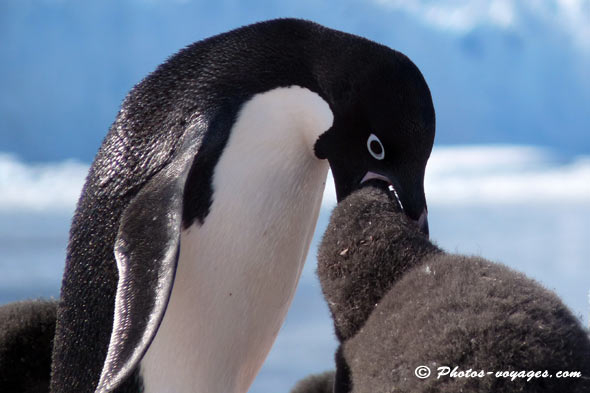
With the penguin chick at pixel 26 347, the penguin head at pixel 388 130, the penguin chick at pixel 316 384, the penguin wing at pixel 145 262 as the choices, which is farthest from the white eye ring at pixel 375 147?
the penguin chick at pixel 26 347

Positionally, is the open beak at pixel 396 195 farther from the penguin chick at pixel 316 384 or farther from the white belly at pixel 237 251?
the penguin chick at pixel 316 384

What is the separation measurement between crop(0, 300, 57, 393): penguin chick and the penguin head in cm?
78

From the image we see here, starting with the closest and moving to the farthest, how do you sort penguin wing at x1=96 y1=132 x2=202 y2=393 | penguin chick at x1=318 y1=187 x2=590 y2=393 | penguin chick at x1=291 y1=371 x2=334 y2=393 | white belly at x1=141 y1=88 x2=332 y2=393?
1. penguin chick at x1=318 y1=187 x2=590 y2=393
2. penguin wing at x1=96 y1=132 x2=202 y2=393
3. white belly at x1=141 y1=88 x2=332 y2=393
4. penguin chick at x1=291 y1=371 x2=334 y2=393

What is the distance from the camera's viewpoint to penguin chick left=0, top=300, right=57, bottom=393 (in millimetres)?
1499

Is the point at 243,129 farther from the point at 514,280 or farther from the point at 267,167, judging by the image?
the point at 514,280

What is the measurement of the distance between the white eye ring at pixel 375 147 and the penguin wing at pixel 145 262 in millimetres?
252

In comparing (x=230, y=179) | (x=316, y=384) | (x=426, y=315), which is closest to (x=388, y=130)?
(x=230, y=179)

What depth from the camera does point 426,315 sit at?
0.74m

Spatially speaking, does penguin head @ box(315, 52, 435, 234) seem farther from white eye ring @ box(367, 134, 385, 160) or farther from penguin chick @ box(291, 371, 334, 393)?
penguin chick @ box(291, 371, 334, 393)

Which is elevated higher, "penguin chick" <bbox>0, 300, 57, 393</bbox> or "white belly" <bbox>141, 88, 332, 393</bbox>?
"white belly" <bbox>141, 88, 332, 393</bbox>

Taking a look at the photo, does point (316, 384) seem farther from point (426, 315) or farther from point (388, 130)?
point (426, 315)

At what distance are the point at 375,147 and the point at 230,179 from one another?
23 centimetres

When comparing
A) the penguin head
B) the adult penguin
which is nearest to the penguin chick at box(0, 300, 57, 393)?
the adult penguin

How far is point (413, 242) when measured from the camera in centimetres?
87
